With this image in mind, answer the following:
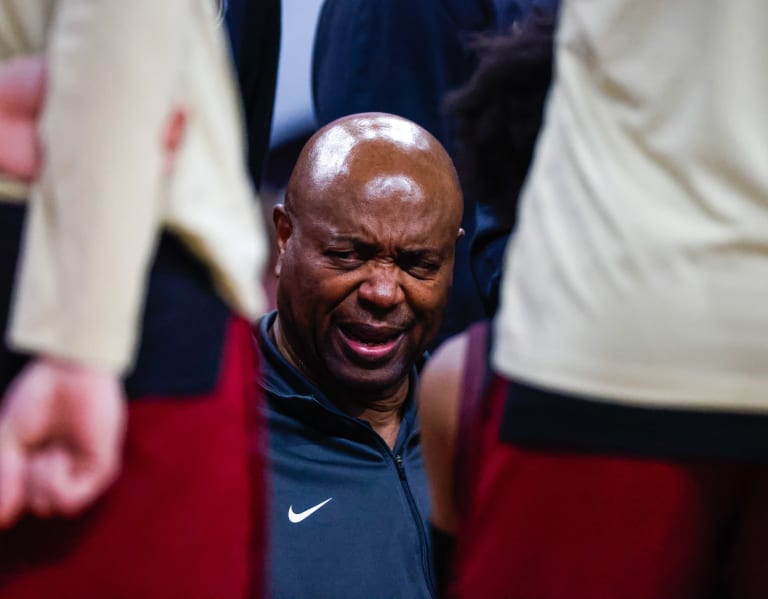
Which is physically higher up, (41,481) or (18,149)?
(18,149)

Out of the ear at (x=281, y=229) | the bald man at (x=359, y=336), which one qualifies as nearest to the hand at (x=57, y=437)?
the bald man at (x=359, y=336)

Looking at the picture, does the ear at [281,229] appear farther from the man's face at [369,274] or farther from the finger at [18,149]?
the finger at [18,149]

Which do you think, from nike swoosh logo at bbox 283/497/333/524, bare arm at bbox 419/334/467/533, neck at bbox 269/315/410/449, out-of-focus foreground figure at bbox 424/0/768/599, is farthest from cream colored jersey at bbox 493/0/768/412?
neck at bbox 269/315/410/449

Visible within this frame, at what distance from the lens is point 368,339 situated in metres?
1.49

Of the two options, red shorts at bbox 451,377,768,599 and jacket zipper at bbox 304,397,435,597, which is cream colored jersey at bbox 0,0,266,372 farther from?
jacket zipper at bbox 304,397,435,597

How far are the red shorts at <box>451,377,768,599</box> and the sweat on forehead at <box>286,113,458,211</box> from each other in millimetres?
775

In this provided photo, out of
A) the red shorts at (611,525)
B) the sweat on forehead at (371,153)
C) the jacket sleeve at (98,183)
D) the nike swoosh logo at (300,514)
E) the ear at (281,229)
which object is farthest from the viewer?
the ear at (281,229)

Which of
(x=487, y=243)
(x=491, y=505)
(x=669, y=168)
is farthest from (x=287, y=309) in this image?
(x=669, y=168)

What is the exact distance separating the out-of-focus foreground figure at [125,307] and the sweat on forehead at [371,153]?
31.1 inches

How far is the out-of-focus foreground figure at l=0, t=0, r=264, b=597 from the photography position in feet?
1.89

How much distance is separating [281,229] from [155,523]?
100cm

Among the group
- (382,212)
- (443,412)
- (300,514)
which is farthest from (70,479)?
(382,212)

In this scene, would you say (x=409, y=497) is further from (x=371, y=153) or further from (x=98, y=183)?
(x=98, y=183)

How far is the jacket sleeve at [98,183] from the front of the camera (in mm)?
573
